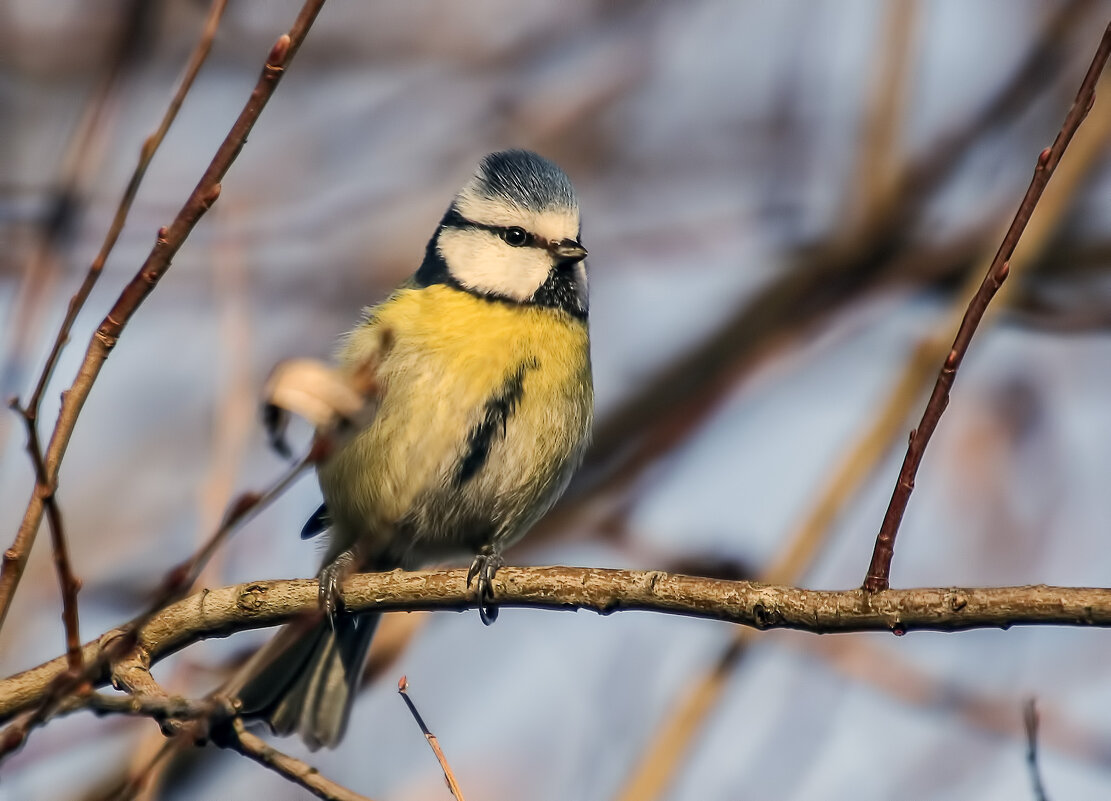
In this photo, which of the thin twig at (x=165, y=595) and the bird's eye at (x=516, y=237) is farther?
the bird's eye at (x=516, y=237)

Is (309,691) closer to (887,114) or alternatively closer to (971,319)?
(971,319)

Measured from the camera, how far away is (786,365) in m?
4.02

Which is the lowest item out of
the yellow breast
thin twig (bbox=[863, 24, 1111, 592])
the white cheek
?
thin twig (bbox=[863, 24, 1111, 592])

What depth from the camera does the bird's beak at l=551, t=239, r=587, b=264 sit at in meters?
3.37

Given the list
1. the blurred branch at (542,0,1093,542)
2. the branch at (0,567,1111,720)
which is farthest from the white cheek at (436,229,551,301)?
the branch at (0,567,1111,720)

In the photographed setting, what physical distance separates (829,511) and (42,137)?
3349mm

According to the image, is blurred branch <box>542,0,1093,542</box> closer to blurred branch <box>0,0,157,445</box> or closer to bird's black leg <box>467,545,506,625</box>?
bird's black leg <box>467,545,506,625</box>

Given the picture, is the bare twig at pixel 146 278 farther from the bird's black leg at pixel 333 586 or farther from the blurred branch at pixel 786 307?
the blurred branch at pixel 786 307

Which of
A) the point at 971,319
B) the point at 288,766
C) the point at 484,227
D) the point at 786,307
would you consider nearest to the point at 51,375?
the point at 288,766

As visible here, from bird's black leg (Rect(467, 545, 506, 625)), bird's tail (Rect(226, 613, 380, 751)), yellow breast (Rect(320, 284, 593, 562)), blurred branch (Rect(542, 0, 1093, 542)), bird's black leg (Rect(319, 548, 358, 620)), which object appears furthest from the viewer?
blurred branch (Rect(542, 0, 1093, 542))

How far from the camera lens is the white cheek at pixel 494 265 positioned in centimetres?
331

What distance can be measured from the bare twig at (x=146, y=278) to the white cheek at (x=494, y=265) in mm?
1679

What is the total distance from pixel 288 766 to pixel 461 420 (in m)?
1.35

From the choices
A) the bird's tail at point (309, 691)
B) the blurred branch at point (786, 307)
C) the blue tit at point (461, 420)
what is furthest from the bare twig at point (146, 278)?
the blurred branch at point (786, 307)
